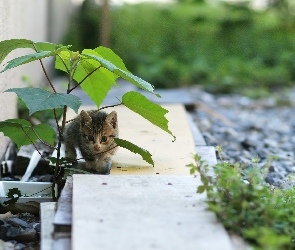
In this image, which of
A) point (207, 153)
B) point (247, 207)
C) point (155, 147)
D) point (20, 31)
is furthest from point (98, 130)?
point (20, 31)

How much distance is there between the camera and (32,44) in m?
3.56

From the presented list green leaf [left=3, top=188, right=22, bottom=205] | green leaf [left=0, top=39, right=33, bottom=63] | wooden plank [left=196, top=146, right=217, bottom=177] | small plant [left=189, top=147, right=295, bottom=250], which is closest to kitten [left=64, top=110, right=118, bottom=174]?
green leaf [left=3, top=188, right=22, bottom=205]

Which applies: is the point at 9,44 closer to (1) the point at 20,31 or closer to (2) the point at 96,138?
(2) the point at 96,138

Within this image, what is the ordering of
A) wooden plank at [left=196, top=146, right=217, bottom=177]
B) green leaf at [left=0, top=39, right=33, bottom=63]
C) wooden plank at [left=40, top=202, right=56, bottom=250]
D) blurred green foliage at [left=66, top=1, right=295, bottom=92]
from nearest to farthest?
wooden plank at [left=40, top=202, right=56, bottom=250] < green leaf at [left=0, top=39, right=33, bottom=63] < wooden plank at [left=196, top=146, right=217, bottom=177] < blurred green foliage at [left=66, top=1, right=295, bottom=92]

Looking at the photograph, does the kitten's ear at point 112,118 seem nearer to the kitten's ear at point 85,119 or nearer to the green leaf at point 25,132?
the kitten's ear at point 85,119

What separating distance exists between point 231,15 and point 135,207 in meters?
8.91

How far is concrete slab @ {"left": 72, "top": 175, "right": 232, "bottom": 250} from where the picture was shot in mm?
2596

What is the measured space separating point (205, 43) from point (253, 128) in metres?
4.26

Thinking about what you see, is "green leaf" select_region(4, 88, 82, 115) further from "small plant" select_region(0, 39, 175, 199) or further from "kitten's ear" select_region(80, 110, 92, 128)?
"kitten's ear" select_region(80, 110, 92, 128)

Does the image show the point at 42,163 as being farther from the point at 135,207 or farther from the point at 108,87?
the point at 135,207

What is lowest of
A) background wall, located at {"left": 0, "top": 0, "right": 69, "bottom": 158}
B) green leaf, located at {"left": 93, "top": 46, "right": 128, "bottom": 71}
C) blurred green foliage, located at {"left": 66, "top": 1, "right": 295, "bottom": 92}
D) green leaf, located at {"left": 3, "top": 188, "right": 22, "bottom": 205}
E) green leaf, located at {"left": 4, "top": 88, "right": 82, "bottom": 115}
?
green leaf, located at {"left": 3, "top": 188, "right": 22, "bottom": 205}

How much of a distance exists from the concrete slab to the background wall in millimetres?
1439

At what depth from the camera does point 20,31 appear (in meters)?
5.68

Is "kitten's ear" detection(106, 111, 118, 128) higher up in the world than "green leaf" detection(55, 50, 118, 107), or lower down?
lower down
